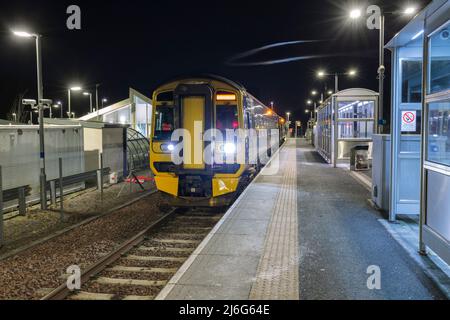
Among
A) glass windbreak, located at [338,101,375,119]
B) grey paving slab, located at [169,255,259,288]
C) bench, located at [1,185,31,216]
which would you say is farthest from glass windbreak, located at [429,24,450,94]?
glass windbreak, located at [338,101,375,119]

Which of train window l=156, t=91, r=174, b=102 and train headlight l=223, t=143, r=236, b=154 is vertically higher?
train window l=156, t=91, r=174, b=102

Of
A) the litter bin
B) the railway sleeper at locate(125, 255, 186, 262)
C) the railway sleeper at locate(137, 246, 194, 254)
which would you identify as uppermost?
the litter bin

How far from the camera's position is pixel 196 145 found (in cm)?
972

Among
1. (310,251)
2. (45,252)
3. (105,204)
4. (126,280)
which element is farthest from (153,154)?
(310,251)

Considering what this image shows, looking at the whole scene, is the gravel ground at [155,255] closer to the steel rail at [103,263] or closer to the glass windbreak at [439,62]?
the steel rail at [103,263]

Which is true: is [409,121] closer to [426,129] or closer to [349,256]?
[426,129]

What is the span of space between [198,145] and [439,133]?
535 centimetres

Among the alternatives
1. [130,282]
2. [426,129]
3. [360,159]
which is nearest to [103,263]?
[130,282]

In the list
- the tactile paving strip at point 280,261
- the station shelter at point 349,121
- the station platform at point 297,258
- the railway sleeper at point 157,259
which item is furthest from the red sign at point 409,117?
the station shelter at point 349,121

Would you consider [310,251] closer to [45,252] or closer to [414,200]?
[414,200]

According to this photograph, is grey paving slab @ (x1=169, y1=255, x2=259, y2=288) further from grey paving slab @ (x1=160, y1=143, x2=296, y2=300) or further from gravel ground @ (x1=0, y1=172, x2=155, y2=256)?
gravel ground @ (x1=0, y1=172, x2=155, y2=256)

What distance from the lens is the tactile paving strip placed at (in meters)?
4.45

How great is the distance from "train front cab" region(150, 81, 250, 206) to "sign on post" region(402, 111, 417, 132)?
3590 mm
